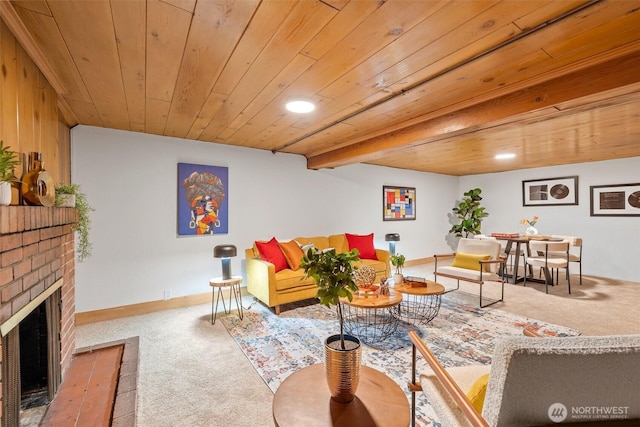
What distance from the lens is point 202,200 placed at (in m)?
3.88

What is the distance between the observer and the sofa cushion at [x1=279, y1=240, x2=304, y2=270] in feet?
12.7

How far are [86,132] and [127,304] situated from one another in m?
2.03

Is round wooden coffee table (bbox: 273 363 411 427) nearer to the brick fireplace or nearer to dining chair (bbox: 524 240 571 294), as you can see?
A: the brick fireplace

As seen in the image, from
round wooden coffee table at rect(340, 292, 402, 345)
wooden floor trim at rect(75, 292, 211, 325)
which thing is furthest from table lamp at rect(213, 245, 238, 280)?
round wooden coffee table at rect(340, 292, 402, 345)

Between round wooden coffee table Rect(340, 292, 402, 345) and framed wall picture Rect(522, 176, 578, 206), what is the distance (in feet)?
15.7

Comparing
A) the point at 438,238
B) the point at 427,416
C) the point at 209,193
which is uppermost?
the point at 209,193

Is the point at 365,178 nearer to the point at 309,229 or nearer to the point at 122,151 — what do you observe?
the point at 309,229

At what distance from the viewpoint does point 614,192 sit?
5125 mm

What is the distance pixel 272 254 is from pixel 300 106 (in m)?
1.99

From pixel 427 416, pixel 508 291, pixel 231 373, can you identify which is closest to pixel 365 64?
pixel 427 416

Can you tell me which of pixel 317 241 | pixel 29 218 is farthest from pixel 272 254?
pixel 29 218

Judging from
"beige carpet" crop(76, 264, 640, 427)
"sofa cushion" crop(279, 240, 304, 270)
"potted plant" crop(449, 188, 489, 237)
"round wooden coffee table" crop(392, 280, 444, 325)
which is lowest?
"beige carpet" crop(76, 264, 640, 427)

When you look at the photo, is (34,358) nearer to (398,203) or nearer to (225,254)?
(225,254)

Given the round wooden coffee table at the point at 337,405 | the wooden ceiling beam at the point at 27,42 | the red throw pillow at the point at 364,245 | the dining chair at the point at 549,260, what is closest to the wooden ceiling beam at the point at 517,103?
the red throw pillow at the point at 364,245
